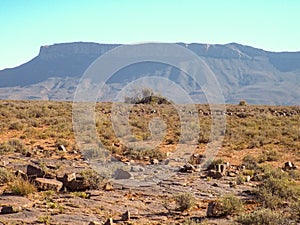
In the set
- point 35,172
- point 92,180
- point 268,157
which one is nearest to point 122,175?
point 92,180

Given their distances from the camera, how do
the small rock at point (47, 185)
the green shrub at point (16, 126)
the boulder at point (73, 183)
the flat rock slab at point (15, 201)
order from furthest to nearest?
the green shrub at point (16, 126) → the boulder at point (73, 183) → the small rock at point (47, 185) → the flat rock slab at point (15, 201)

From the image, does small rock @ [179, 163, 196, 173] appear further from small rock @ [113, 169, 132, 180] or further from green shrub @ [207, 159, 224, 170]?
small rock @ [113, 169, 132, 180]

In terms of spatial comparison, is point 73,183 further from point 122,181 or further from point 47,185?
point 122,181

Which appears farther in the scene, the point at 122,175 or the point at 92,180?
the point at 122,175

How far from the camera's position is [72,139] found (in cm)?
2028

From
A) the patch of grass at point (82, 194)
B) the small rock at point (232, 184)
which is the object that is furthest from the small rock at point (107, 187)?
the small rock at point (232, 184)

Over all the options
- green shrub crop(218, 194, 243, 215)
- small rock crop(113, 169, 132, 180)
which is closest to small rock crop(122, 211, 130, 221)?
green shrub crop(218, 194, 243, 215)

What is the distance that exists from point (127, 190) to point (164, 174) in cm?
251

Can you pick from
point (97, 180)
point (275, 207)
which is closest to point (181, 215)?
point (275, 207)

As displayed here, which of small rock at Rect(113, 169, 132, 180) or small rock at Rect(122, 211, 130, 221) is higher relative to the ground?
small rock at Rect(113, 169, 132, 180)

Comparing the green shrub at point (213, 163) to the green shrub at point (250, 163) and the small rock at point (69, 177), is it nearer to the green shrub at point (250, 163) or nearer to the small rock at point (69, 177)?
the green shrub at point (250, 163)

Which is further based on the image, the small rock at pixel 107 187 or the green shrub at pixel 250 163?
the green shrub at pixel 250 163

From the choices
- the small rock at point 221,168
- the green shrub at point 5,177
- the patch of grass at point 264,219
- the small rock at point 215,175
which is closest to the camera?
the patch of grass at point 264,219

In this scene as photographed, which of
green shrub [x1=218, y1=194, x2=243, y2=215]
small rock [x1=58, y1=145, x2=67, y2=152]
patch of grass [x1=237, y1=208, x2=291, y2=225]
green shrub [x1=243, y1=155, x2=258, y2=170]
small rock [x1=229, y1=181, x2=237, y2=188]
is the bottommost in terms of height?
small rock [x1=58, y1=145, x2=67, y2=152]
